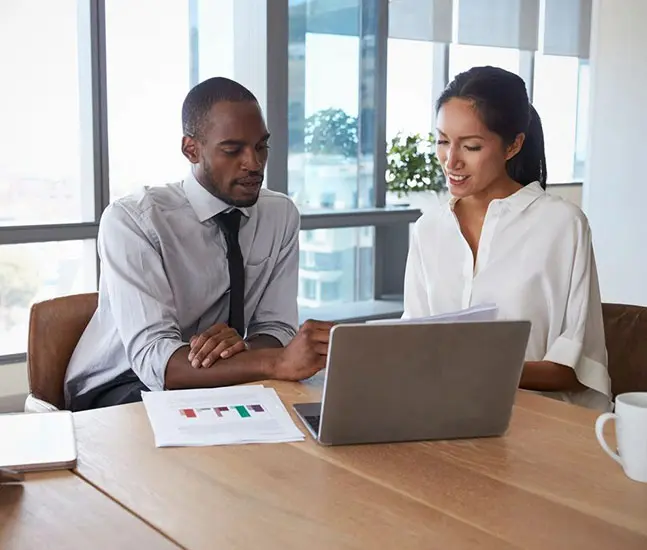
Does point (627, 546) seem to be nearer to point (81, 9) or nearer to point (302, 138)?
point (81, 9)

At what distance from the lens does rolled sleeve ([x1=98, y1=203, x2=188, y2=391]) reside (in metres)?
1.95

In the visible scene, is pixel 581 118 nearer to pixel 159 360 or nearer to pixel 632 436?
pixel 159 360

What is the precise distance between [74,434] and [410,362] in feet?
1.67

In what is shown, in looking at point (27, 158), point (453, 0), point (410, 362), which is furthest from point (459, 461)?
point (453, 0)

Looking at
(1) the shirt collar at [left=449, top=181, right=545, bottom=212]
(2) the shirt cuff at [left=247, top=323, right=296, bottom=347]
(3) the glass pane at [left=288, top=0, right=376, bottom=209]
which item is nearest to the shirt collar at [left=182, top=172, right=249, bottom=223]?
(2) the shirt cuff at [left=247, top=323, right=296, bottom=347]

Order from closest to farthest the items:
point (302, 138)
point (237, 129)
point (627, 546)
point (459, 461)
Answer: point (627, 546) → point (459, 461) → point (237, 129) → point (302, 138)

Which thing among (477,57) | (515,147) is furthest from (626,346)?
(477,57)

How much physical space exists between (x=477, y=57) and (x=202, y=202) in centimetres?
466

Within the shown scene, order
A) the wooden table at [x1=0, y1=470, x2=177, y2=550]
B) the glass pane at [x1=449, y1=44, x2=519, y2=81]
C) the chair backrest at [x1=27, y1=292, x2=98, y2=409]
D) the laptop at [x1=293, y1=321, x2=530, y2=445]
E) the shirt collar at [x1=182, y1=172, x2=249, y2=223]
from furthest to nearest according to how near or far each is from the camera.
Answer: the glass pane at [x1=449, y1=44, x2=519, y2=81] → the shirt collar at [x1=182, y1=172, x2=249, y2=223] → the chair backrest at [x1=27, y1=292, x2=98, y2=409] → the laptop at [x1=293, y1=321, x2=530, y2=445] → the wooden table at [x1=0, y1=470, x2=177, y2=550]

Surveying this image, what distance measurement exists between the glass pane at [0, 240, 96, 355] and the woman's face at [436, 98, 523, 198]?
92.0 inches

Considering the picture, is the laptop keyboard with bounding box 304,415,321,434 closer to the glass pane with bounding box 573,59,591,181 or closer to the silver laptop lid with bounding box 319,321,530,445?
the silver laptop lid with bounding box 319,321,530,445

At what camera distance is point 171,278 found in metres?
2.15

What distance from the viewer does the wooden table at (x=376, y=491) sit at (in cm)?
101

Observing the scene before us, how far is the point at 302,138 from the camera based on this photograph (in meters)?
4.60
